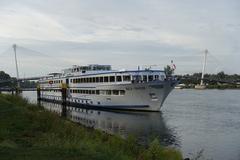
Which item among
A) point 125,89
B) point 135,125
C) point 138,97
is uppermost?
point 125,89

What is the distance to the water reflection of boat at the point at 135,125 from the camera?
32.5 m

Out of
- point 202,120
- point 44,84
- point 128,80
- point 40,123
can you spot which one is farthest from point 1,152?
point 44,84

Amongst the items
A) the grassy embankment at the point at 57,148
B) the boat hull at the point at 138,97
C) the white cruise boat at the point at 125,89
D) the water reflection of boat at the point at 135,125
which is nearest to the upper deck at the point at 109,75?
the white cruise boat at the point at 125,89

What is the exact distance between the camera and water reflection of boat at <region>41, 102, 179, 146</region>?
32.5 metres

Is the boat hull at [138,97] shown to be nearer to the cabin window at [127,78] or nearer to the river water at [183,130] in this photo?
the cabin window at [127,78]

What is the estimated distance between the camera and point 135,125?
41.1 metres

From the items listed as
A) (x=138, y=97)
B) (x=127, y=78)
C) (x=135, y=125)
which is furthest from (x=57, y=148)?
(x=127, y=78)

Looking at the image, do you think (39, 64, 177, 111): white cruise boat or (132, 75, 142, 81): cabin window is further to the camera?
(132, 75, 142, 81): cabin window

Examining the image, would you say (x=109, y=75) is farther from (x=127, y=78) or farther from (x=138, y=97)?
(x=138, y=97)

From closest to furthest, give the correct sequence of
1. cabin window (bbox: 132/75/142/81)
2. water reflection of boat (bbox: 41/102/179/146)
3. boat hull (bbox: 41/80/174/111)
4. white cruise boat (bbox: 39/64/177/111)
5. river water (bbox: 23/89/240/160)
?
river water (bbox: 23/89/240/160)
water reflection of boat (bbox: 41/102/179/146)
boat hull (bbox: 41/80/174/111)
white cruise boat (bbox: 39/64/177/111)
cabin window (bbox: 132/75/142/81)

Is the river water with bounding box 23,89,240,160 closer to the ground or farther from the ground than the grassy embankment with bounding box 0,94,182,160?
closer to the ground

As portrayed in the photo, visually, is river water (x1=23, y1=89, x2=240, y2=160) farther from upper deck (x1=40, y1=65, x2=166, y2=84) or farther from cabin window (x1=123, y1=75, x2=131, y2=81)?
upper deck (x1=40, y1=65, x2=166, y2=84)

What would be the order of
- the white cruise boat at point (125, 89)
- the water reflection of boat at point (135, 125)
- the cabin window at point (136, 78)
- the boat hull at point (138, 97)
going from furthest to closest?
the cabin window at point (136, 78), the white cruise boat at point (125, 89), the boat hull at point (138, 97), the water reflection of boat at point (135, 125)

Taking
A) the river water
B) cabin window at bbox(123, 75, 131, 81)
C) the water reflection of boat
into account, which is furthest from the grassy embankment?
cabin window at bbox(123, 75, 131, 81)
